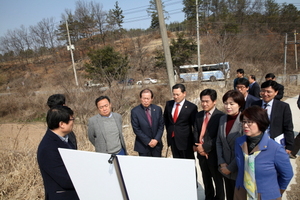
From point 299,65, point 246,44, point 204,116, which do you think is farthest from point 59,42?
point 299,65

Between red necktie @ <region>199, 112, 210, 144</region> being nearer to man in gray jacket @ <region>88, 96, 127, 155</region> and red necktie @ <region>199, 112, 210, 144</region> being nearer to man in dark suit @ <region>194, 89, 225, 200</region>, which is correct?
man in dark suit @ <region>194, 89, 225, 200</region>

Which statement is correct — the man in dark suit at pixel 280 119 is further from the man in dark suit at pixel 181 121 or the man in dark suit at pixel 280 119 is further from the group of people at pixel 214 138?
the man in dark suit at pixel 181 121

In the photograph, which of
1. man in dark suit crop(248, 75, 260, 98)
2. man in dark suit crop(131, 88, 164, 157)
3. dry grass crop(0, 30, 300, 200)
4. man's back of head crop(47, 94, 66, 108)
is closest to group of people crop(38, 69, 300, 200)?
man in dark suit crop(131, 88, 164, 157)

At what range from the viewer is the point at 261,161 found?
1470 millimetres

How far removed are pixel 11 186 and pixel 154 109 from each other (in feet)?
8.52

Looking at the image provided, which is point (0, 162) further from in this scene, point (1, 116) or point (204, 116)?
point (1, 116)

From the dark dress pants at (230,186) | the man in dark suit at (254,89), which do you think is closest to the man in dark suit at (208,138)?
the dark dress pants at (230,186)

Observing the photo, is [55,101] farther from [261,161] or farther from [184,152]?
[261,161]

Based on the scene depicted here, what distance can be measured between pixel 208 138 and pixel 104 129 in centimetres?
143

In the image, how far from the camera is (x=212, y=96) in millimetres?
2213

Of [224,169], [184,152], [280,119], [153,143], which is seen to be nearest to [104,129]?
[153,143]

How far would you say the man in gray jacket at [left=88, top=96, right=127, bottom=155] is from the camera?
2.57 meters

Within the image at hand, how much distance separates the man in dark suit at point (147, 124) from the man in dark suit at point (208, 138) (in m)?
0.67

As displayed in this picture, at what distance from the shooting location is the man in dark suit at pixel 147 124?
9.20 ft
